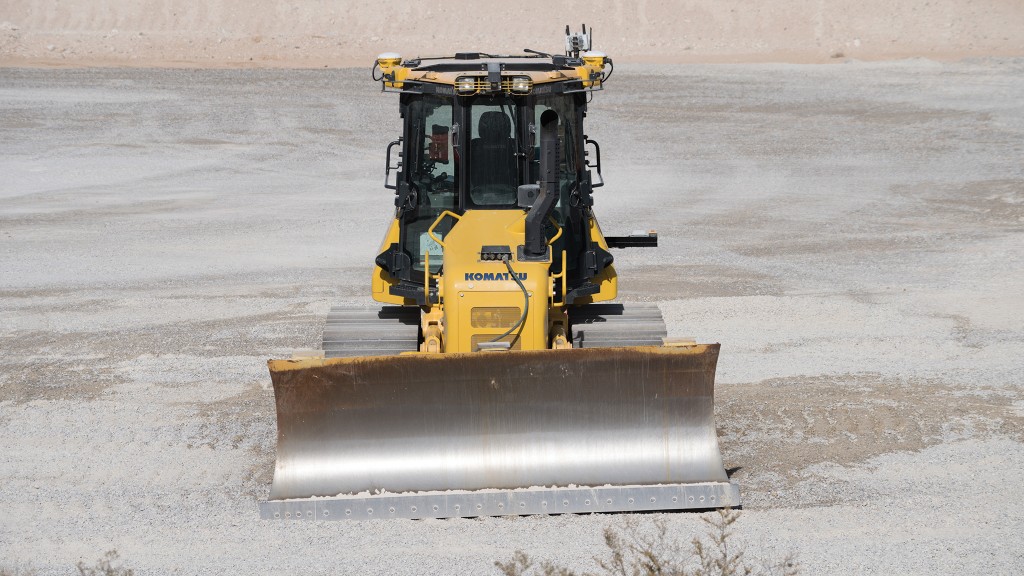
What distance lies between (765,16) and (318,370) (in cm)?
4153

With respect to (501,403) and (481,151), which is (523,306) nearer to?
(501,403)

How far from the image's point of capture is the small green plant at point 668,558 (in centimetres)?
623

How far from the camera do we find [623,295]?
13.2 meters

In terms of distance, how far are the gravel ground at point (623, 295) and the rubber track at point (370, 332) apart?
2.99ft

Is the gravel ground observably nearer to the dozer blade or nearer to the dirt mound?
the dozer blade

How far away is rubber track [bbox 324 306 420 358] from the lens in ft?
27.3

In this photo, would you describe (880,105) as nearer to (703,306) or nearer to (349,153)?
(349,153)

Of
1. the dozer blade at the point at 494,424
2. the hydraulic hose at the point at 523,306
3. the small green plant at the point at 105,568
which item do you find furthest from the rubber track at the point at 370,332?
the small green plant at the point at 105,568

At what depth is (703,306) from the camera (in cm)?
1266

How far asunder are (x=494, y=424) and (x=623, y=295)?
5.92 metres

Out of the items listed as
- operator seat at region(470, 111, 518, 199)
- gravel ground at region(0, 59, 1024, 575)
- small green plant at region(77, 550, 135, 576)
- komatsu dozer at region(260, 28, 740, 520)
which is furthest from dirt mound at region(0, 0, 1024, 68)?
small green plant at region(77, 550, 135, 576)

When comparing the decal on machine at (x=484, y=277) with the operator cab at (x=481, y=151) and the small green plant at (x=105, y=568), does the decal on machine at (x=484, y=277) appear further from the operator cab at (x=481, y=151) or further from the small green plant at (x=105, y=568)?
the small green plant at (x=105, y=568)

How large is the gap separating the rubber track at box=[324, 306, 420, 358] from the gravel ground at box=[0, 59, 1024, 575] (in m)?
0.91

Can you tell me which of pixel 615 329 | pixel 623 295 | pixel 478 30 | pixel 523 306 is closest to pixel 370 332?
pixel 523 306
